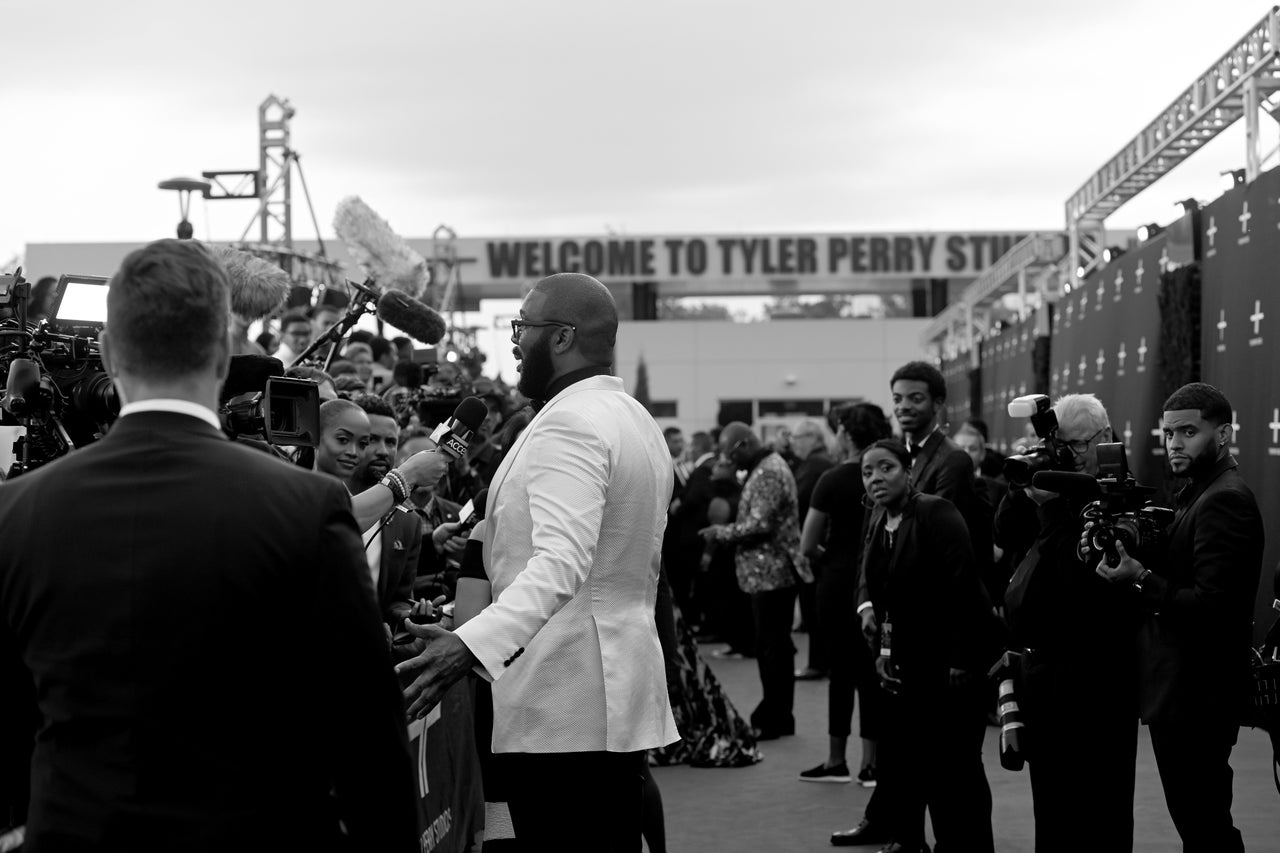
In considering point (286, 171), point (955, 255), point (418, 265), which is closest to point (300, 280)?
point (286, 171)

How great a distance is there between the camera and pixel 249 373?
4035mm

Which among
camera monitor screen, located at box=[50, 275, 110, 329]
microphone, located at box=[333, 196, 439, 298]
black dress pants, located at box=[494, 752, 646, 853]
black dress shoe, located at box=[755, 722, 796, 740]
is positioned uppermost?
microphone, located at box=[333, 196, 439, 298]

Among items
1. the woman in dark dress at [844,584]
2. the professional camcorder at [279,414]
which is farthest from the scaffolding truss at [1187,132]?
the professional camcorder at [279,414]

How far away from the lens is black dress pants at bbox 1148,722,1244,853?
5.10 meters

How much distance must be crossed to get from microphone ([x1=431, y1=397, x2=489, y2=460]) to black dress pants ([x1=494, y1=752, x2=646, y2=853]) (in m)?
0.95

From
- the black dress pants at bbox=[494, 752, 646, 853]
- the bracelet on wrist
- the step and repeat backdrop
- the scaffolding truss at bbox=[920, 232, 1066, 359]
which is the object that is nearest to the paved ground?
the step and repeat backdrop

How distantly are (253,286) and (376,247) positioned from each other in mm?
6108

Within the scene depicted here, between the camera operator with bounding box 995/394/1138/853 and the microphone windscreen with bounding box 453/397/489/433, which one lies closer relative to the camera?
the microphone windscreen with bounding box 453/397/489/433

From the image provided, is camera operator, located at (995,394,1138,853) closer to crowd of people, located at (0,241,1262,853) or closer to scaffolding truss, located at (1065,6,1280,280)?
crowd of people, located at (0,241,1262,853)

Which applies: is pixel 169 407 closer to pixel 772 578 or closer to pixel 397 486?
pixel 397 486

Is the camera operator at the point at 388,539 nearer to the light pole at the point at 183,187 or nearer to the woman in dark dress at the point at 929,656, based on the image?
the woman in dark dress at the point at 929,656

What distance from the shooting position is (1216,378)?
9.31 metres

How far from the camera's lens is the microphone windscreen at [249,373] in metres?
4.04

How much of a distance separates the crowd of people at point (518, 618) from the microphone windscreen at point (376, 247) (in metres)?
3.29
